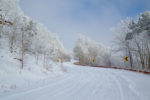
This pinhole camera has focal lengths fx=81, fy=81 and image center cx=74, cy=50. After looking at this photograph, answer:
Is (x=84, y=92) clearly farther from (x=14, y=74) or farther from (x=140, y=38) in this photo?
(x=140, y=38)

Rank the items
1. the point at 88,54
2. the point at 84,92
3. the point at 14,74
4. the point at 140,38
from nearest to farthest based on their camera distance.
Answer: the point at 84,92 → the point at 14,74 → the point at 140,38 → the point at 88,54

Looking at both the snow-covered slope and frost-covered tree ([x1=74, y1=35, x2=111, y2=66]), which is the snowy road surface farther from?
frost-covered tree ([x1=74, y1=35, x2=111, y2=66])

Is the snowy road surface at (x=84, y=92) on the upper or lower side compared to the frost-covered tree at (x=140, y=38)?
lower

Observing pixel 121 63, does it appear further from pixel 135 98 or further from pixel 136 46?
pixel 135 98

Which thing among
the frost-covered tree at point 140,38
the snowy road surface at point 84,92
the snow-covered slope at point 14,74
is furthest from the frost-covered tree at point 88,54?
the snowy road surface at point 84,92

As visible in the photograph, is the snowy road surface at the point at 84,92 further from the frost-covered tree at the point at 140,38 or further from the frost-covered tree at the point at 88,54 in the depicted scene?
the frost-covered tree at the point at 88,54

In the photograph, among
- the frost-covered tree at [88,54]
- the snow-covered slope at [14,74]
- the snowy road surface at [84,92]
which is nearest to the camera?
the snowy road surface at [84,92]

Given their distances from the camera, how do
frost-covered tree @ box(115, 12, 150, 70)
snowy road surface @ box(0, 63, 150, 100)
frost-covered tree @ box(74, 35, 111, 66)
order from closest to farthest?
snowy road surface @ box(0, 63, 150, 100) < frost-covered tree @ box(115, 12, 150, 70) < frost-covered tree @ box(74, 35, 111, 66)

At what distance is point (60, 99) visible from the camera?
10.2ft

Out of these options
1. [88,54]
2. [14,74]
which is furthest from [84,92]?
[88,54]

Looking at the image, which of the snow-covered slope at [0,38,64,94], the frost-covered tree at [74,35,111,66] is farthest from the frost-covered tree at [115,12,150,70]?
the snow-covered slope at [0,38,64,94]

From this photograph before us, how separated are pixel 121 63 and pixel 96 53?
33.5 ft

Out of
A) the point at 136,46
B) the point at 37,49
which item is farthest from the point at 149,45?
the point at 37,49

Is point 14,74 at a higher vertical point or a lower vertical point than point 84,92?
higher
